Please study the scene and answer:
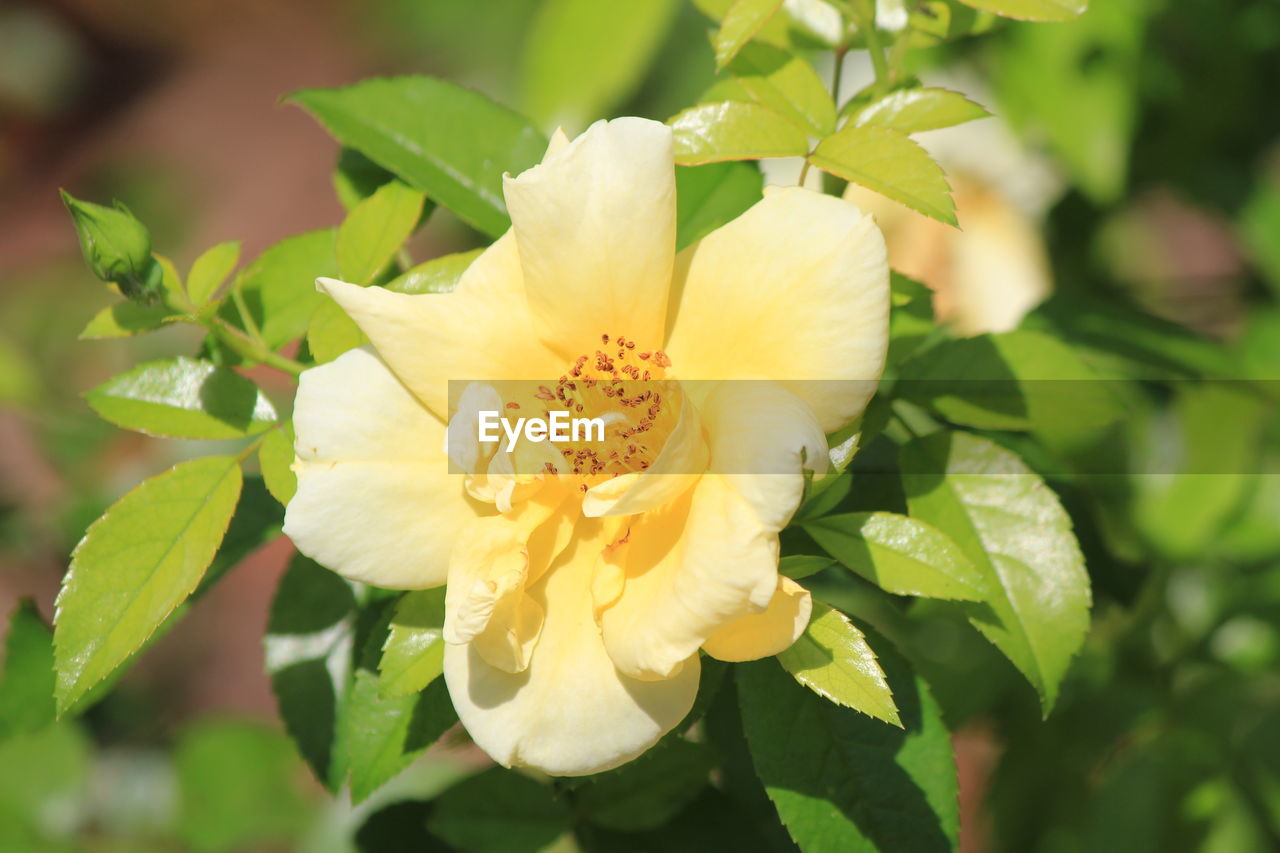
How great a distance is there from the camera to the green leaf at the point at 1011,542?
35.3 inches

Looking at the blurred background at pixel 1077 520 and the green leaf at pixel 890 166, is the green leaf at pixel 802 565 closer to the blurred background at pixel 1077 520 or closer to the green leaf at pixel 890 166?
the green leaf at pixel 890 166

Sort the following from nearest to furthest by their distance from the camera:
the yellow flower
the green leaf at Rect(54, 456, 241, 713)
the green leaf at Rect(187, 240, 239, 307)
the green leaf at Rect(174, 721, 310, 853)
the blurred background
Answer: the yellow flower
the green leaf at Rect(54, 456, 241, 713)
the green leaf at Rect(187, 240, 239, 307)
the blurred background
the green leaf at Rect(174, 721, 310, 853)

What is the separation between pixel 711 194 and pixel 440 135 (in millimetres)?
275

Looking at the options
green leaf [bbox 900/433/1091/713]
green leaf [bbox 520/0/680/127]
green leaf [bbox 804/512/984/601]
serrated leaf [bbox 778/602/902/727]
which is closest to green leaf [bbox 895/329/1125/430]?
green leaf [bbox 900/433/1091/713]

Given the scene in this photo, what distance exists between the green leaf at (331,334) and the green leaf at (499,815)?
50 centimetres

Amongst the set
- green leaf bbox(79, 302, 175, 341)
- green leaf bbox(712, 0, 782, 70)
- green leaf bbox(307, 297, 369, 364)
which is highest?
green leaf bbox(712, 0, 782, 70)

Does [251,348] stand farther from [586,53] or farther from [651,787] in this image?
[586,53]

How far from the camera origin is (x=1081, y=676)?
1.60m

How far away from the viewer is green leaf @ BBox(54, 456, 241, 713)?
81cm

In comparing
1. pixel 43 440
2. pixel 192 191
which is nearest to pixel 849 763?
pixel 43 440

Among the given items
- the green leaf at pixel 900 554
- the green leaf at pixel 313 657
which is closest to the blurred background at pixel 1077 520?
the green leaf at pixel 313 657

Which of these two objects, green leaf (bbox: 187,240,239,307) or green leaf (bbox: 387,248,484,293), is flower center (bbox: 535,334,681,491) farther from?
green leaf (bbox: 187,240,239,307)

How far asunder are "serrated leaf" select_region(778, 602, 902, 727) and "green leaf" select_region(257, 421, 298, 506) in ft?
1.33

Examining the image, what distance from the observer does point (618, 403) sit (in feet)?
2.80
